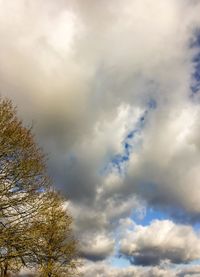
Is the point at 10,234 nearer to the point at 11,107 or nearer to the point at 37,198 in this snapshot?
the point at 37,198

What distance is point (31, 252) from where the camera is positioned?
21.7 meters

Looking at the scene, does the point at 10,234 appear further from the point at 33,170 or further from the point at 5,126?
the point at 5,126

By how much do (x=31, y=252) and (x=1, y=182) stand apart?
373 cm

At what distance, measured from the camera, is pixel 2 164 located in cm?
2183

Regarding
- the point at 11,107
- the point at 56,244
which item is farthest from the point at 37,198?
the point at 56,244

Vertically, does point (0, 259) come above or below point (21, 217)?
below

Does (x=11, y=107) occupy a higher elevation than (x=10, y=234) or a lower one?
higher

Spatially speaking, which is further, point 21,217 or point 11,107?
point 11,107

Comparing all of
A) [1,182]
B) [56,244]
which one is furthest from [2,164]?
[56,244]

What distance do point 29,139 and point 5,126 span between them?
4.82 ft

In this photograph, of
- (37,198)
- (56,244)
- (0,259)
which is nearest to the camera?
(0,259)

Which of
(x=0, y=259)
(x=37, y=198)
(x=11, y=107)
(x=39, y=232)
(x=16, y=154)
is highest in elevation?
(x=11, y=107)

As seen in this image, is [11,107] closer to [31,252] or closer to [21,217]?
[21,217]

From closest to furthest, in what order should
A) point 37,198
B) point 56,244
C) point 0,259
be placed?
point 0,259, point 37,198, point 56,244
